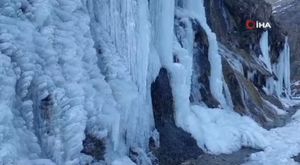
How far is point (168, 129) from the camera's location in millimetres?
14508

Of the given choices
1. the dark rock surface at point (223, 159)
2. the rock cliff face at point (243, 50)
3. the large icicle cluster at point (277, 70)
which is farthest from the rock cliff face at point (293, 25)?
the dark rock surface at point (223, 159)

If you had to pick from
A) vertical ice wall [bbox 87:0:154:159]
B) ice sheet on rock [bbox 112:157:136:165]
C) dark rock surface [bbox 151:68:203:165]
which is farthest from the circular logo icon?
ice sheet on rock [bbox 112:157:136:165]

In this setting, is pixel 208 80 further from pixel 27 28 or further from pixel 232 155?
pixel 27 28

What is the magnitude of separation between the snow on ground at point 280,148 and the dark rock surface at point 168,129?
72.9 inches

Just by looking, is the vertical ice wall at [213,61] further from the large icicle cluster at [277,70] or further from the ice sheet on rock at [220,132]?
the large icicle cluster at [277,70]

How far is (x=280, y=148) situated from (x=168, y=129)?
4838 mm

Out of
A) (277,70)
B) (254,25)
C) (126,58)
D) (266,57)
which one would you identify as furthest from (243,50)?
(126,58)

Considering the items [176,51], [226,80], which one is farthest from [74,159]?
[226,80]

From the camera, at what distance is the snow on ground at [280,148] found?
14.9 m

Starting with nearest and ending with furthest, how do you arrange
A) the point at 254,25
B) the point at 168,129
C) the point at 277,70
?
the point at 168,129 → the point at 254,25 → the point at 277,70

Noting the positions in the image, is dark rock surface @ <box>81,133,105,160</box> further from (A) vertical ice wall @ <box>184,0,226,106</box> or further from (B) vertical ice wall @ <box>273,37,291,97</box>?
(B) vertical ice wall @ <box>273,37,291,97</box>

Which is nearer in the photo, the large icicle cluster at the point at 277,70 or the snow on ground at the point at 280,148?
the snow on ground at the point at 280,148

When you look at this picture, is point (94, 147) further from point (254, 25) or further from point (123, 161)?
point (254, 25)

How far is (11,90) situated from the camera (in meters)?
7.14
